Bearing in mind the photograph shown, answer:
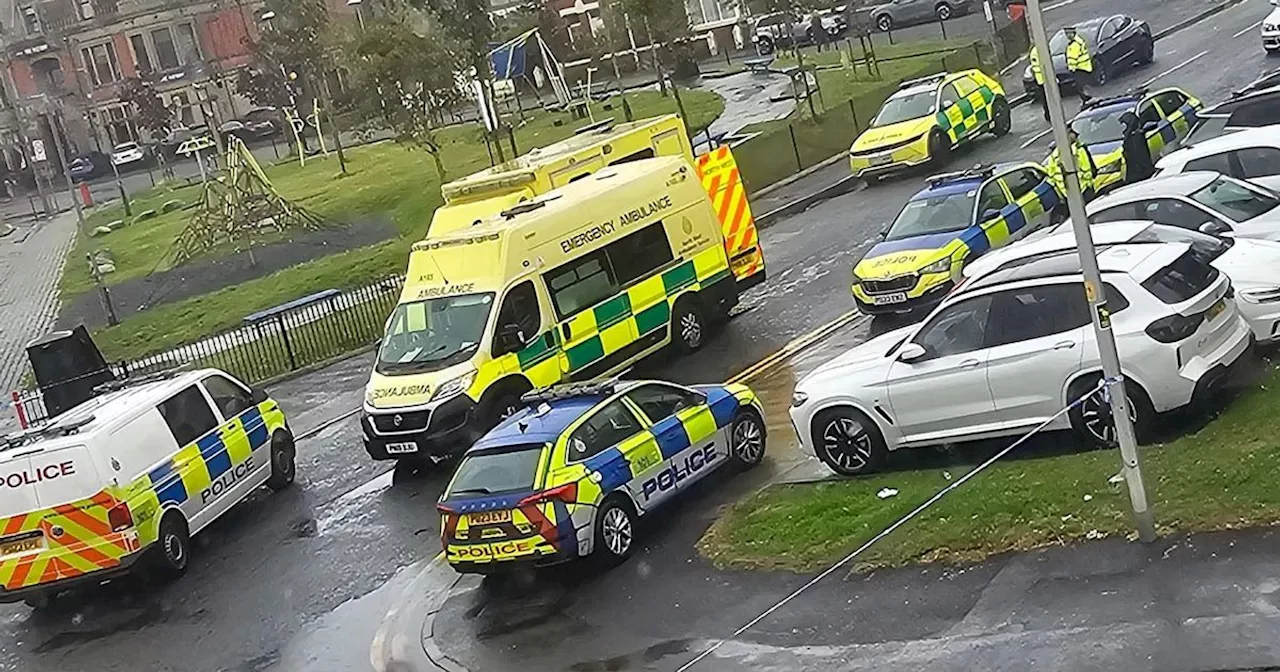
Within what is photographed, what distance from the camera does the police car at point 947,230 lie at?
62.0ft

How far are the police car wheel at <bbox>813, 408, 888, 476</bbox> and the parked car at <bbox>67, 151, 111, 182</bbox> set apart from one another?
63.0 m

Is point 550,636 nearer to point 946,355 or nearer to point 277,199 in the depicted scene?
point 946,355

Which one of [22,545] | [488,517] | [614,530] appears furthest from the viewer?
[22,545]

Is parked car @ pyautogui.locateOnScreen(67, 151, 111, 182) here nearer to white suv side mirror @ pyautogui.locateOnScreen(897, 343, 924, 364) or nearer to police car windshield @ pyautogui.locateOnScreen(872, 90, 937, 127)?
police car windshield @ pyautogui.locateOnScreen(872, 90, 937, 127)

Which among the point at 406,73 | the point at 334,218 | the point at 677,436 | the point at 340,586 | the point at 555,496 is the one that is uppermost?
the point at 406,73

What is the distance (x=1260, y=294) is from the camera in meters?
13.4

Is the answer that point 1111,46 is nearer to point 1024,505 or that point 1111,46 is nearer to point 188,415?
point 188,415

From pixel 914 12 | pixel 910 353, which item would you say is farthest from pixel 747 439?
pixel 914 12

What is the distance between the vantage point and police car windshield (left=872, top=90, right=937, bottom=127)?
3088cm

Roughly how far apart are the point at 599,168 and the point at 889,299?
5592 mm

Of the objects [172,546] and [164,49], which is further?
[164,49]

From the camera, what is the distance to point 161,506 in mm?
16188

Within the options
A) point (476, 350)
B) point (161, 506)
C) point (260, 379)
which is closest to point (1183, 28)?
point (260, 379)

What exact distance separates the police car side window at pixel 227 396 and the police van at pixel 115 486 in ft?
0.36
